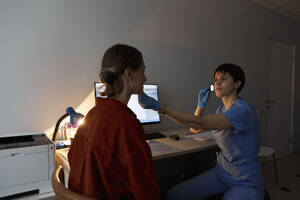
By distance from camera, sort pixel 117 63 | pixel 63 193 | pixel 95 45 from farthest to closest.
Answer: pixel 95 45
pixel 117 63
pixel 63 193

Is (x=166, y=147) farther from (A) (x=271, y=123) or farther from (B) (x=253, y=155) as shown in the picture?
(A) (x=271, y=123)

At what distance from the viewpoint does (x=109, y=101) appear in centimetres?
81

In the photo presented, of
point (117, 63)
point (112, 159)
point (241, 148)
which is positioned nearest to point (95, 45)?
point (117, 63)

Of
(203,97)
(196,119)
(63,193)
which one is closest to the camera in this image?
(63,193)

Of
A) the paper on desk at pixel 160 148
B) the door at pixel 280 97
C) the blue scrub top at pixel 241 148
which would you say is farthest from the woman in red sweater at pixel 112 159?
the door at pixel 280 97

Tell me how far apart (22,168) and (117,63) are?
791 mm

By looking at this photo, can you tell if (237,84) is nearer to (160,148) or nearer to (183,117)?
(183,117)

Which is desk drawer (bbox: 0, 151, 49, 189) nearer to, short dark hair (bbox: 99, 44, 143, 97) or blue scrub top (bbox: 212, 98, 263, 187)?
short dark hair (bbox: 99, 44, 143, 97)

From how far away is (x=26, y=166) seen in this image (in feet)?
3.54

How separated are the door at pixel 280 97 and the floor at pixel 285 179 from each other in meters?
0.27

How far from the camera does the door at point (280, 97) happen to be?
3381 mm

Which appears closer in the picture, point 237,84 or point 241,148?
point 241,148

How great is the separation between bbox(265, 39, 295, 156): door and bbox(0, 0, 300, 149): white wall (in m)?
0.83

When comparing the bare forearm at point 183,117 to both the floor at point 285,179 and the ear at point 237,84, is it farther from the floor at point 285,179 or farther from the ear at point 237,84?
the floor at point 285,179
